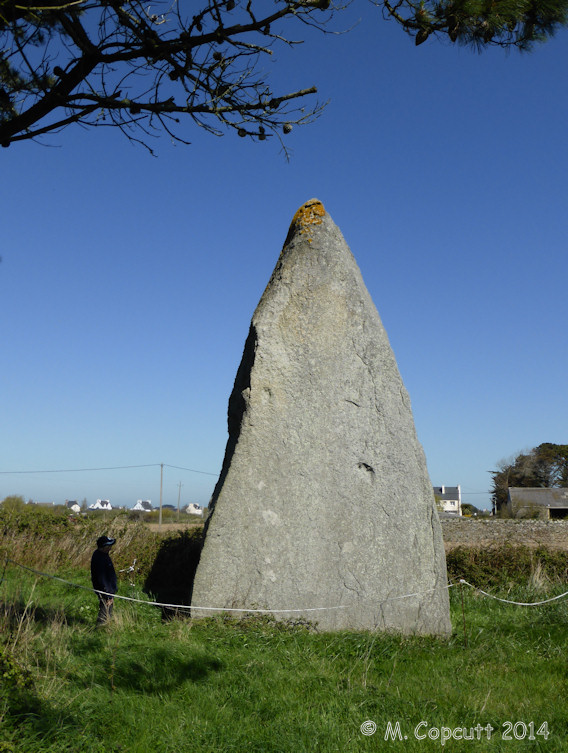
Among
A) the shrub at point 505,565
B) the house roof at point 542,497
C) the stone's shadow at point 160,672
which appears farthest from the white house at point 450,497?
the stone's shadow at point 160,672

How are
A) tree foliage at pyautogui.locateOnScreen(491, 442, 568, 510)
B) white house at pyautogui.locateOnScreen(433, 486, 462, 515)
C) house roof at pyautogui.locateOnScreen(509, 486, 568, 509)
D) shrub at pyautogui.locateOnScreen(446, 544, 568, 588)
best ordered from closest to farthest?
shrub at pyautogui.locateOnScreen(446, 544, 568, 588), house roof at pyautogui.locateOnScreen(509, 486, 568, 509), tree foliage at pyautogui.locateOnScreen(491, 442, 568, 510), white house at pyautogui.locateOnScreen(433, 486, 462, 515)

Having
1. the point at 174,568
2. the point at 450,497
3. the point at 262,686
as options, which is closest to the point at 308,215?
the point at 262,686

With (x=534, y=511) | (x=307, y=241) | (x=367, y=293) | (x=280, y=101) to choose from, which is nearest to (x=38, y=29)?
(x=280, y=101)

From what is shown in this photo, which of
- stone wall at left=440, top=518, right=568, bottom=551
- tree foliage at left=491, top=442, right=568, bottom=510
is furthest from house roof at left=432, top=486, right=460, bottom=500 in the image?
stone wall at left=440, top=518, right=568, bottom=551

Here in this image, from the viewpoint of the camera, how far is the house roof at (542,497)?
47.0 meters

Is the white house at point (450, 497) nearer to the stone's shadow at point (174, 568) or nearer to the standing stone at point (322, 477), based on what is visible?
the stone's shadow at point (174, 568)

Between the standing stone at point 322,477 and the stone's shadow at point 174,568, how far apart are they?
2705mm

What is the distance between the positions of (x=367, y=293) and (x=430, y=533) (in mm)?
3332

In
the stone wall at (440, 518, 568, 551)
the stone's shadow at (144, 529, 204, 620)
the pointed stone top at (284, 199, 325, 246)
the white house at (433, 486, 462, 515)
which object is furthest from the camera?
the white house at (433, 486, 462, 515)

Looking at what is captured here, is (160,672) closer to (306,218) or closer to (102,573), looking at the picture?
(102,573)

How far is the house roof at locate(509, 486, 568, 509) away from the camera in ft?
154

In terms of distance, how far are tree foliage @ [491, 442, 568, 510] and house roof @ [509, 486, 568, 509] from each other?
13928 millimetres

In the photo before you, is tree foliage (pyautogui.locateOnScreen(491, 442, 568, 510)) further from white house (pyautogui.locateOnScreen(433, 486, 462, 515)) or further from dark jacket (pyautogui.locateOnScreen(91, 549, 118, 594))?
dark jacket (pyautogui.locateOnScreen(91, 549, 118, 594))

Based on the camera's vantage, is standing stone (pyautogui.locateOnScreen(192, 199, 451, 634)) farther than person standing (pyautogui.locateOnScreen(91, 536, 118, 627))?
No
